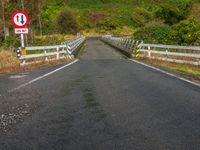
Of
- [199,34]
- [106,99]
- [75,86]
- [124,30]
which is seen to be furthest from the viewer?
[124,30]

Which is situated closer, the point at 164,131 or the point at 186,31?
the point at 164,131

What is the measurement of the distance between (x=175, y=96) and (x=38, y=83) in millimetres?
4894

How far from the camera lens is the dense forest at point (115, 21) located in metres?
32.3

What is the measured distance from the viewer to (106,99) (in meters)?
8.09

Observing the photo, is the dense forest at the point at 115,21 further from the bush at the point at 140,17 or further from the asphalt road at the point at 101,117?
the asphalt road at the point at 101,117

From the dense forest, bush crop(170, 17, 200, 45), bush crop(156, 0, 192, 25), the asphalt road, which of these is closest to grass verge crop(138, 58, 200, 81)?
the asphalt road

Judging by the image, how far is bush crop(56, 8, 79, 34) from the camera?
253 feet

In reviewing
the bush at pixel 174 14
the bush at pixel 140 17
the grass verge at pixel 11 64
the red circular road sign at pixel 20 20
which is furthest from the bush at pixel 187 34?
the bush at pixel 140 17

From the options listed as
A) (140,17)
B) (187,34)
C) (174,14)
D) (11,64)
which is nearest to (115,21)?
(140,17)

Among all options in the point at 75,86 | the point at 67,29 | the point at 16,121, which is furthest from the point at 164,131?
the point at 67,29

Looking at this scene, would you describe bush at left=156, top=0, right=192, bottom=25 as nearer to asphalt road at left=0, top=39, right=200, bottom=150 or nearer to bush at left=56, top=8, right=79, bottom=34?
bush at left=56, top=8, right=79, bottom=34

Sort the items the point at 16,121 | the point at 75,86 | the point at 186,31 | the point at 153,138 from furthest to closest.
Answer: the point at 186,31
the point at 75,86
the point at 16,121
the point at 153,138

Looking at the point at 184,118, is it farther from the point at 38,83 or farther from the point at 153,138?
the point at 38,83

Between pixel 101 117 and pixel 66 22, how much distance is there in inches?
2884
